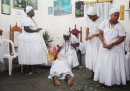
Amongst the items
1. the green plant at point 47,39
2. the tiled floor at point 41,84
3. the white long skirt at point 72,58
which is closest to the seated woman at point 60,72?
the tiled floor at point 41,84

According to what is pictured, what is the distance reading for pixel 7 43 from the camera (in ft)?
21.4

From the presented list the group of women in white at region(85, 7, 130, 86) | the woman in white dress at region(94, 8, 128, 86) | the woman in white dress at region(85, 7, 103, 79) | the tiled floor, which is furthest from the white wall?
the woman in white dress at region(94, 8, 128, 86)

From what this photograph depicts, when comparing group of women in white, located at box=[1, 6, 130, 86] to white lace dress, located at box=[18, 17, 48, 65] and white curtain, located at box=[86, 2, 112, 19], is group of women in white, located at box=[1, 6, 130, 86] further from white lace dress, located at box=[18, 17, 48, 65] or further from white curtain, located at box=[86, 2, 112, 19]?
white curtain, located at box=[86, 2, 112, 19]

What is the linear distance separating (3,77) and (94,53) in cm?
230

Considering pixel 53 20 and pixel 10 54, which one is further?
pixel 53 20

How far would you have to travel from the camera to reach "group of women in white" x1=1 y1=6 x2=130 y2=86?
4480 millimetres

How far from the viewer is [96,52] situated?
512 cm

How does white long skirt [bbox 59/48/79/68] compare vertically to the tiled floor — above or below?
above

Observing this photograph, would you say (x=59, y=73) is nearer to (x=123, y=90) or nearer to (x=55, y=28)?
(x=123, y=90)

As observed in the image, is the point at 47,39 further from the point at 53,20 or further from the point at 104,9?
the point at 104,9

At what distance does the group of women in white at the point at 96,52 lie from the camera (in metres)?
4.48

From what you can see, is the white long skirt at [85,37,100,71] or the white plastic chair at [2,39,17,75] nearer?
the white long skirt at [85,37,100,71]

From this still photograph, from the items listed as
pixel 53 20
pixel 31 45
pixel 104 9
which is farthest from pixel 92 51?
pixel 53 20

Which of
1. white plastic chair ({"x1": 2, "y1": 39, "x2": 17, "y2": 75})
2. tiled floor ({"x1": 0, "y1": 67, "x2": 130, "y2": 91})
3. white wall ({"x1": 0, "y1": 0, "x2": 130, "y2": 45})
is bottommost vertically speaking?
tiled floor ({"x1": 0, "y1": 67, "x2": 130, "y2": 91})
